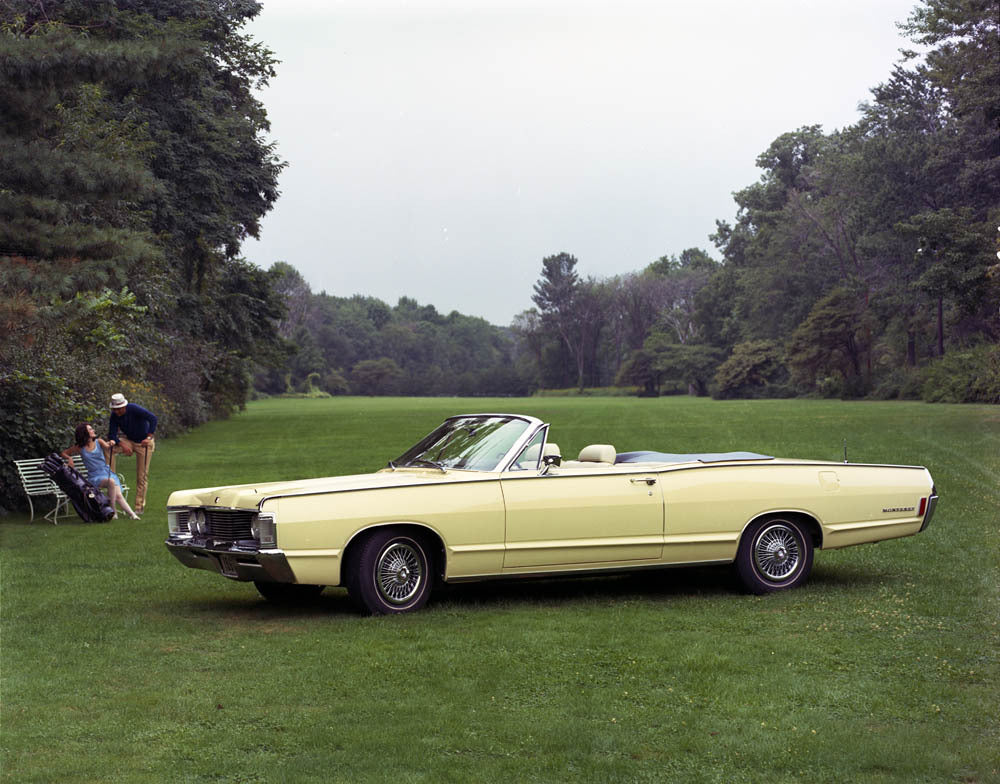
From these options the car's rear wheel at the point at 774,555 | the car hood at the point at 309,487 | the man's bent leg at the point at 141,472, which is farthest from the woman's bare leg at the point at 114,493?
the car's rear wheel at the point at 774,555

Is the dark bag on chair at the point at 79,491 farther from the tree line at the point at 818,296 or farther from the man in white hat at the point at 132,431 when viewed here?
the tree line at the point at 818,296

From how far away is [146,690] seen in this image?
7148 mm

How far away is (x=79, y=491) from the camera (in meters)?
16.4

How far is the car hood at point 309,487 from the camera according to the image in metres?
9.12

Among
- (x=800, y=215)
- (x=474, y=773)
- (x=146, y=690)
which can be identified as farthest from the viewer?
(x=800, y=215)

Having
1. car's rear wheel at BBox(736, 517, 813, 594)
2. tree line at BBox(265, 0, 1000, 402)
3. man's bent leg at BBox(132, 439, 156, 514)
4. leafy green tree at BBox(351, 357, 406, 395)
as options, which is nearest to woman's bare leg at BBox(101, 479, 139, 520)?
man's bent leg at BBox(132, 439, 156, 514)

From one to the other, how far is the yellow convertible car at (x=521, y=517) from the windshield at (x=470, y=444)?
0.06 feet

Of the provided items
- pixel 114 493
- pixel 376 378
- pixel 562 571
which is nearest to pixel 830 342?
pixel 114 493

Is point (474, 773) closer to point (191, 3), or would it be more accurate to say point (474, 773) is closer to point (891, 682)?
point (891, 682)

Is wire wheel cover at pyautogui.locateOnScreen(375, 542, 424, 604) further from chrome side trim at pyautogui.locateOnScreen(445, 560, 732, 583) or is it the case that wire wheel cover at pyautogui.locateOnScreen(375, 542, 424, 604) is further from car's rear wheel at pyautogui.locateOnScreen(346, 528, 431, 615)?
chrome side trim at pyautogui.locateOnScreen(445, 560, 732, 583)

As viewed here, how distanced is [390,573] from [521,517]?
110 centimetres

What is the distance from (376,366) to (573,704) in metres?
155

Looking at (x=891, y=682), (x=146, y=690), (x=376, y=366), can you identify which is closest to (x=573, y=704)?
(x=891, y=682)

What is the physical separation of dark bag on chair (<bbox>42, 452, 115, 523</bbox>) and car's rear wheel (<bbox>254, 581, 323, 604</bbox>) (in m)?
7.09
